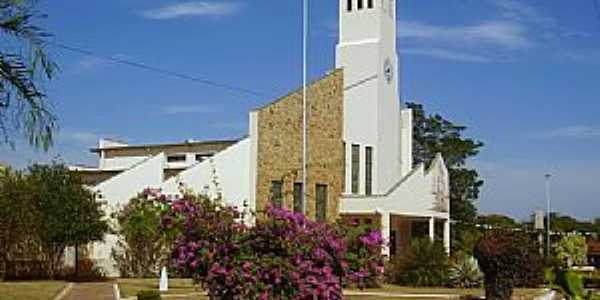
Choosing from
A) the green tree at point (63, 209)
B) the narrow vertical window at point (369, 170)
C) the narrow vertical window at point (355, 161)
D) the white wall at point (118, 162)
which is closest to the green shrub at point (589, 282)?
the green tree at point (63, 209)

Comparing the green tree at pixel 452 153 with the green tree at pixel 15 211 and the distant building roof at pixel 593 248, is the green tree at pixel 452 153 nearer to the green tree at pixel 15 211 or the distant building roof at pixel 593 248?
the distant building roof at pixel 593 248

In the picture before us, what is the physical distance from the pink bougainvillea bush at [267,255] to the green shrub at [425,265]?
72.6ft

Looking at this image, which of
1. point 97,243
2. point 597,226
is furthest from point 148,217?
point 597,226

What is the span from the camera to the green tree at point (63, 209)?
33.9 metres

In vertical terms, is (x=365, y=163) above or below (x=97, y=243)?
above

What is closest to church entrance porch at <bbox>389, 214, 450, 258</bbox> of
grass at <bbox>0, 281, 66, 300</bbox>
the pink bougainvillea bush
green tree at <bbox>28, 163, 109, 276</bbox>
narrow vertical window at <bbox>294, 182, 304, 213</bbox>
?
narrow vertical window at <bbox>294, 182, 304, 213</bbox>

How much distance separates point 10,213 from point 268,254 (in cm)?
2239

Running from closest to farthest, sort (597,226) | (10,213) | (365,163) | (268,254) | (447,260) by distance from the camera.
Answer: (268,254), (10,213), (447,260), (365,163), (597,226)

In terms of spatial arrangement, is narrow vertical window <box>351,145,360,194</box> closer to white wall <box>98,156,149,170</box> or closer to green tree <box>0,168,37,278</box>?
white wall <box>98,156,149,170</box>

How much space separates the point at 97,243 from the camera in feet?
128

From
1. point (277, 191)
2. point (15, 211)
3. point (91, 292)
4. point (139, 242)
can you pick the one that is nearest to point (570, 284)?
point (91, 292)

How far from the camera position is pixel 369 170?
4656 cm

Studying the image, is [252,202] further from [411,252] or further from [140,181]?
[411,252]

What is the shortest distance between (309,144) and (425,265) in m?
10.2
